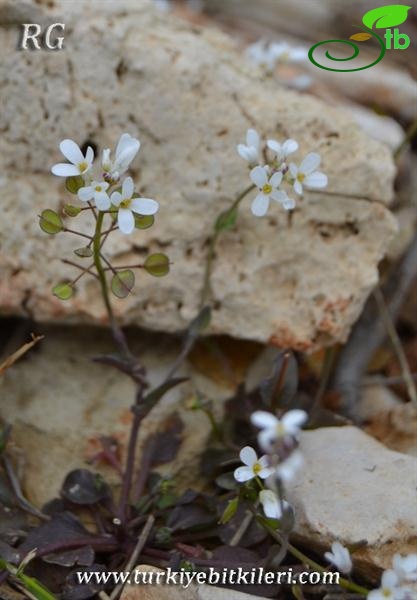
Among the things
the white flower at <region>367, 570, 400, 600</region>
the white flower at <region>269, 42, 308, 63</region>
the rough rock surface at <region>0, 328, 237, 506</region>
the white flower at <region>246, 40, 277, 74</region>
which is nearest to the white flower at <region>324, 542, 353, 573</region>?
the white flower at <region>367, 570, 400, 600</region>

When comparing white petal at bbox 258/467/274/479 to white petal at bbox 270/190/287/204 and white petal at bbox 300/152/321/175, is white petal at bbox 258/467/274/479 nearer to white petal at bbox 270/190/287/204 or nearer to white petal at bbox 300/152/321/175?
white petal at bbox 270/190/287/204

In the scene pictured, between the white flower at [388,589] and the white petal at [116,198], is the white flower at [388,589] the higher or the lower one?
the lower one

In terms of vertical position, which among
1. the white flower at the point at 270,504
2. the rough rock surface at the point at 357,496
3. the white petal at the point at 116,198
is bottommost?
the rough rock surface at the point at 357,496

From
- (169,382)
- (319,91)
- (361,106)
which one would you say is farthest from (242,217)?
(361,106)

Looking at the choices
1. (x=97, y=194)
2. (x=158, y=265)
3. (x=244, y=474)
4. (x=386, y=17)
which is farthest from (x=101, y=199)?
(x=386, y=17)

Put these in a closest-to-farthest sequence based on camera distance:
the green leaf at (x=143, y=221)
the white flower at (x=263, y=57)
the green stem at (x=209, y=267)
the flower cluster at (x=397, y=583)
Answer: the flower cluster at (x=397, y=583) < the green leaf at (x=143, y=221) < the green stem at (x=209, y=267) < the white flower at (x=263, y=57)

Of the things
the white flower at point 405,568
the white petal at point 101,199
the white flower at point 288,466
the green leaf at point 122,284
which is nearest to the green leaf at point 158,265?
the green leaf at point 122,284

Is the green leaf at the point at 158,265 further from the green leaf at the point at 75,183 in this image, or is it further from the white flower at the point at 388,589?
the white flower at the point at 388,589

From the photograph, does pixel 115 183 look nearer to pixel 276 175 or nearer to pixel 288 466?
pixel 276 175
